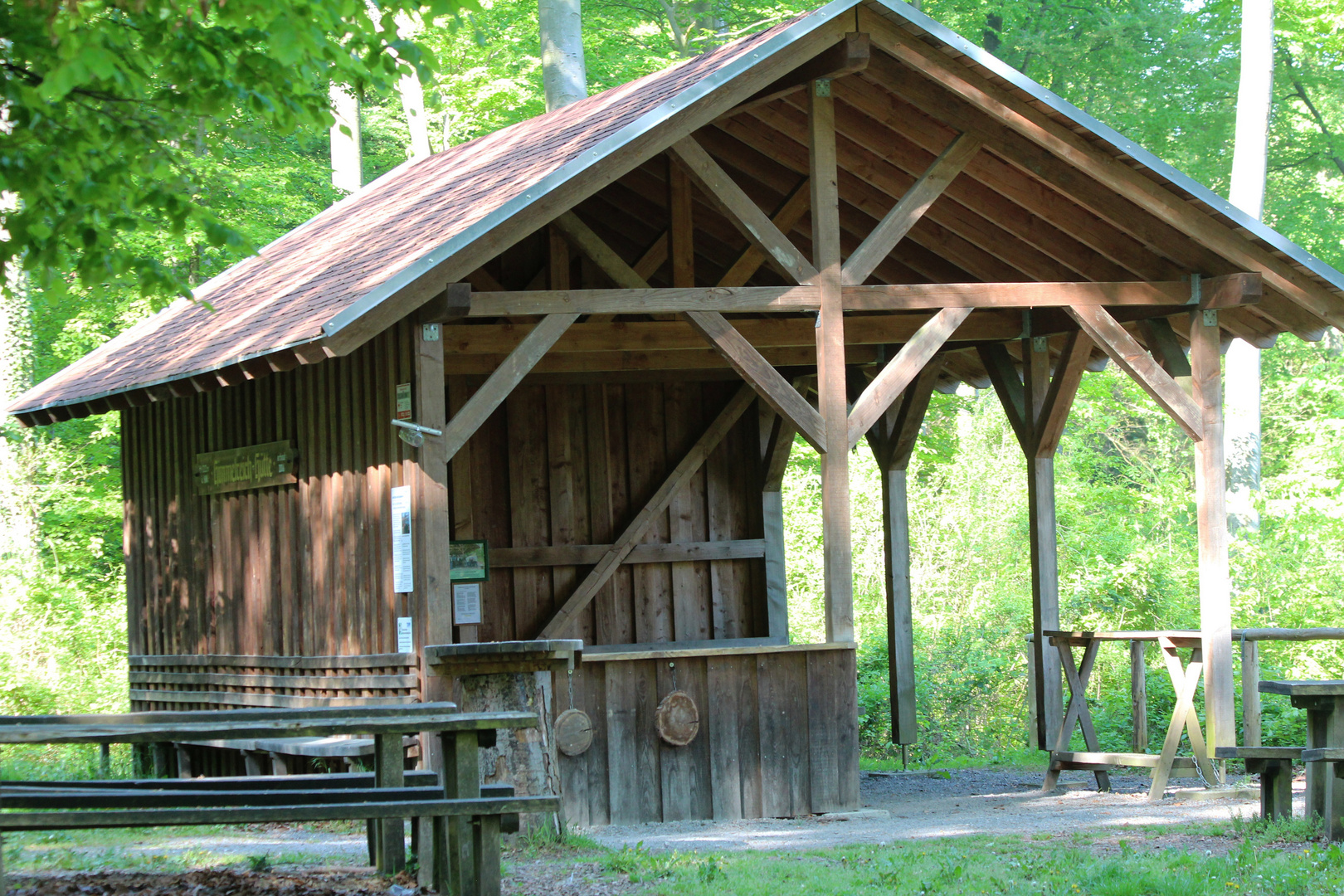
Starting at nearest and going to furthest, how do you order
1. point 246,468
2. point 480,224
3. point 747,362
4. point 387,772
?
point 387,772 → point 480,224 → point 747,362 → point 246,468

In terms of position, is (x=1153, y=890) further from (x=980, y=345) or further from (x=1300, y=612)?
(x=1300, y=612)

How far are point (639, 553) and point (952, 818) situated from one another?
4.17m

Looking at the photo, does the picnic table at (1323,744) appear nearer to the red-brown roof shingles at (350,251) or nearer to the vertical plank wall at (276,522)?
the red-brown roof shingles at (350,251)

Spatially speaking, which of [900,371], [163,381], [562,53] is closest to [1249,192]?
[562,53]

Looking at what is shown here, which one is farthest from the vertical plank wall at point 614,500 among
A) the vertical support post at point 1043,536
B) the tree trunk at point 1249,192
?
the tree trunk at point 1249,192

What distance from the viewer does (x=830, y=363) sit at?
970 centimetres

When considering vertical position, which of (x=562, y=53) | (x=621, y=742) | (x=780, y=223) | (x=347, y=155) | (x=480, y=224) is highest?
(x=562, y=53)

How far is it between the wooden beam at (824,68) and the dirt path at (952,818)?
4568mm

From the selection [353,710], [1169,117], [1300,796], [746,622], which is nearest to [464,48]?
Answer: [1169,117]

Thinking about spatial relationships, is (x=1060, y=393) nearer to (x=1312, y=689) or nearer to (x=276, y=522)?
(x=1312, y=689)

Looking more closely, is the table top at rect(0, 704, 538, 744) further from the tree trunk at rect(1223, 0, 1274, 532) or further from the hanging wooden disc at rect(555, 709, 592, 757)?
the tree trunk at rect(1223, 0, 1274, 532)

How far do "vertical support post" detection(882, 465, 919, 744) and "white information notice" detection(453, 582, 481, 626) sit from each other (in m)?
4.15

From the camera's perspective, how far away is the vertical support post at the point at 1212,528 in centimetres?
1041

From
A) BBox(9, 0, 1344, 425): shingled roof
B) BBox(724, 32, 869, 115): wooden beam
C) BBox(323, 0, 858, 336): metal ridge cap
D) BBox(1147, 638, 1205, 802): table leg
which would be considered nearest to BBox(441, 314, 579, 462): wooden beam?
BBox(9, 0, 1344, 425): shingled roof
